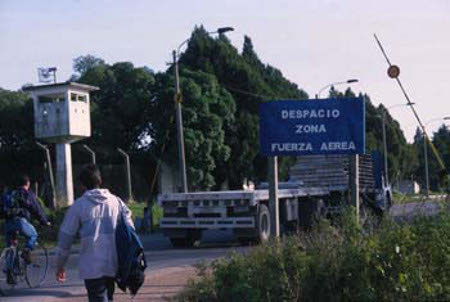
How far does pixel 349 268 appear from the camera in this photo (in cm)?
762

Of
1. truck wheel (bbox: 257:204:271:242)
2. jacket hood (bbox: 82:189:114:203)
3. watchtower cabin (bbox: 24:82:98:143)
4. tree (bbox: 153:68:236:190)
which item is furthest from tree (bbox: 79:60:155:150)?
jacket hood (bbox: 82:189:114:203)

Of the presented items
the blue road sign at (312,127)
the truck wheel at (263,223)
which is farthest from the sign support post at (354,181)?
the truck wheel at (263,223)

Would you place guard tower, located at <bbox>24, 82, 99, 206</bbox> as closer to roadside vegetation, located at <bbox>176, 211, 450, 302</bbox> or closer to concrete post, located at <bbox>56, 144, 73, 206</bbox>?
concrete post, located at <bbox>56, 144, 73, 206</bbox>

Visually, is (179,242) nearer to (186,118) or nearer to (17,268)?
(17,268)

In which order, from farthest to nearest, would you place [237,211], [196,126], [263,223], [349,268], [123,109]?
[123,109], [196,126], [263,223], [237,211], [349,268]

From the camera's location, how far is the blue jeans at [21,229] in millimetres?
11922

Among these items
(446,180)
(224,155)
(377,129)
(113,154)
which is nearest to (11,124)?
(113,154)

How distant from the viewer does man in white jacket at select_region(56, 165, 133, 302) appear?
22.5ft

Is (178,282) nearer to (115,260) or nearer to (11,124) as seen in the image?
(115,260)

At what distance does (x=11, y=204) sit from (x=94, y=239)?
5376mm

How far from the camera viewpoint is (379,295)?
737 cm

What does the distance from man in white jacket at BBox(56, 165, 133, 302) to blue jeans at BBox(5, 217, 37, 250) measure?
5.09 m

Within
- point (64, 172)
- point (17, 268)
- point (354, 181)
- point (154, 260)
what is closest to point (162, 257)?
point (154, 260)

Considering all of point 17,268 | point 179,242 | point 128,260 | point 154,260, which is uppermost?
point 128,260
